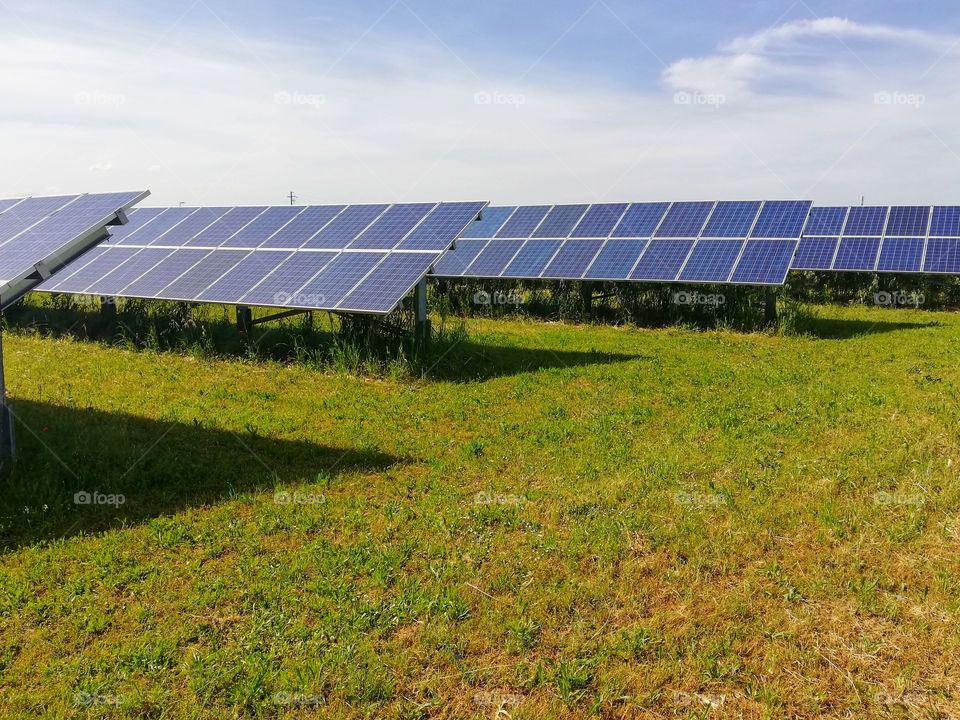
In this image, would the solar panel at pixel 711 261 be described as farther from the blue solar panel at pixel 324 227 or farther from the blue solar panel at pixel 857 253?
the blue solar panel at pixel 324 227

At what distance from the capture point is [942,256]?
23.0 meters

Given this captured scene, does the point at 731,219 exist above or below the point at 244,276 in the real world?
A: above

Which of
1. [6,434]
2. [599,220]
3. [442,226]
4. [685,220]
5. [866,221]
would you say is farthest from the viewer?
[866,221]

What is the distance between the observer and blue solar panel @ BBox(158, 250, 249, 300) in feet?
49.3

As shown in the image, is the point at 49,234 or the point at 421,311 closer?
the point at 49,234

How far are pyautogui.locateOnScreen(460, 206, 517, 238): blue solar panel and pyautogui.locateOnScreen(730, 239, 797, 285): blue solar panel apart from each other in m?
8.80

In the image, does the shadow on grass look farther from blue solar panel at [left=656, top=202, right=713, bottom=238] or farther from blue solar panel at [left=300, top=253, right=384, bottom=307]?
blue solar panel at [left=656, top=202, right=713, bottom=238]

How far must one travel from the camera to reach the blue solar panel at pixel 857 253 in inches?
931

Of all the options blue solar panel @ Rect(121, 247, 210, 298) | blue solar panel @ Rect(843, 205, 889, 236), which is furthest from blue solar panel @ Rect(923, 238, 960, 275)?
blue solar panel @ Rect(121, 247, 210, 298)

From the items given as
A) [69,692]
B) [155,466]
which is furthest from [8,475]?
[69,692]

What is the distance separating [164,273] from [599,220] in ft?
42.7

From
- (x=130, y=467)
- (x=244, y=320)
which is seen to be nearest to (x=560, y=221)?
(x=244, y=320)

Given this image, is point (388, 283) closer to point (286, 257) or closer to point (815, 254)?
point (286, 257)

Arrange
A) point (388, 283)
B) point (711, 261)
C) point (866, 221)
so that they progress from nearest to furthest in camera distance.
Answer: point (388, 283), point (711, 261), point (866, 221)
